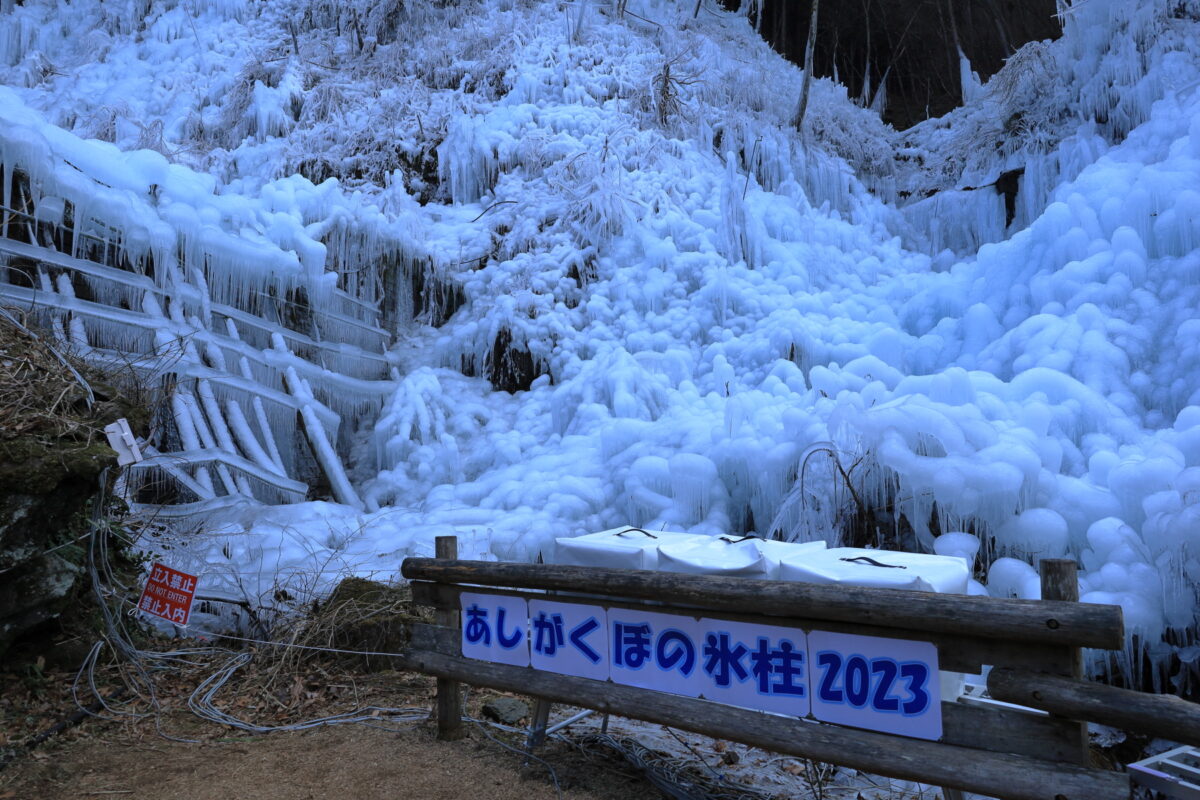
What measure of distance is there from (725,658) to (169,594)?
2943mm

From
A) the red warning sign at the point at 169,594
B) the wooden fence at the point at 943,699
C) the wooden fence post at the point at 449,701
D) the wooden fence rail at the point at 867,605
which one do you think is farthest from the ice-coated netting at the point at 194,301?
the wooden fence at the point at 943,699

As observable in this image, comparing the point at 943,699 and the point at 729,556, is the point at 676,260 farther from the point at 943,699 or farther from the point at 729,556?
the point at 943,699

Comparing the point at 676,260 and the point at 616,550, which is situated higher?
the point at 676,260

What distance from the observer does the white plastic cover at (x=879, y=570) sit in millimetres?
2771

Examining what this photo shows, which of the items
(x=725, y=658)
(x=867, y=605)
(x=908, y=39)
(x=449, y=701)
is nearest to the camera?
(x=867, y=605)

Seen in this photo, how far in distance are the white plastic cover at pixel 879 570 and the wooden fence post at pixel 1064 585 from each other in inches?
18.2

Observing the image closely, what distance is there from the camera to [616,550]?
347cm

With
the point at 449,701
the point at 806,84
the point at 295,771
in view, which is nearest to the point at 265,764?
the point at 295,771

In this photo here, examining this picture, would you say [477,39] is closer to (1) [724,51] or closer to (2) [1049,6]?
(1) [724,51]

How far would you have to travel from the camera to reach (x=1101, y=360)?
6.08 metres

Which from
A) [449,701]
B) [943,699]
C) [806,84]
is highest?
[806,84]

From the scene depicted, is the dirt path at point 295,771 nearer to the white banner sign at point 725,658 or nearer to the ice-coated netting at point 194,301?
the white banner sign at point 725,658

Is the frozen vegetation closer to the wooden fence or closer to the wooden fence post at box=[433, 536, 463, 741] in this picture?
the wooden fence post at box=[433, 536, 463, 741]

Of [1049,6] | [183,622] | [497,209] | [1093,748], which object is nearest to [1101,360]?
[1093,748]
